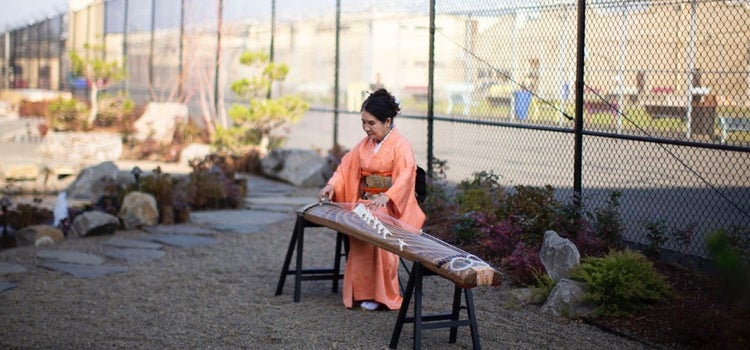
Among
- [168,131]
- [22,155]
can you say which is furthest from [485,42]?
[22,155]

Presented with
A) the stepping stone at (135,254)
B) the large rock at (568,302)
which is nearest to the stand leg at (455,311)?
the large rock at (568,302)

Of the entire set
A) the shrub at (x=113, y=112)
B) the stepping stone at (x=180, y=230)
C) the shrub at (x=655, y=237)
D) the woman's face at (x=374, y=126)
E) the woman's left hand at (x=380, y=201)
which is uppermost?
the shrub at (x=113, y=112)

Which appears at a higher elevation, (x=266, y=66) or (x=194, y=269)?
(x=266, y=66)

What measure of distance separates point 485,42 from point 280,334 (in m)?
4.68

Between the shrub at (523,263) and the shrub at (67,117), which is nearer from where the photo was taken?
the shrub at (523,263)

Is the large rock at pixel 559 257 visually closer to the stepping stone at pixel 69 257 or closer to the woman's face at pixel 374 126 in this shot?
the woman's face at pixel 374 126

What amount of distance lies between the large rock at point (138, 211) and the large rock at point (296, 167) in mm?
3691

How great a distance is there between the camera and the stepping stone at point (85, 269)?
6834 millimetres

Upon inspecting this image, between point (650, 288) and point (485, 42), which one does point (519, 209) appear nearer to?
point (650, 288)

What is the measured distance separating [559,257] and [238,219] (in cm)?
470

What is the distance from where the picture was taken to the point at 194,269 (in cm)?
716

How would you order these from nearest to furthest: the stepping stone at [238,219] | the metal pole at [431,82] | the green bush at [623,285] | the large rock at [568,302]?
the green bush at [623,285] → the large rock at [568,302] → the stepping stone at [238,219] → the metal pole at [431,82]

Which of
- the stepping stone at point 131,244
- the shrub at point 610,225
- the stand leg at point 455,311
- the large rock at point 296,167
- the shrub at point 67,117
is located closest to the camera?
the stand leg at point 455,311

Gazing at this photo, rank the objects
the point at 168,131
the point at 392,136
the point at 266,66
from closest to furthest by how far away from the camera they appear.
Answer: the point at 392,136 → the point at 266,66 → the point at 168,131
